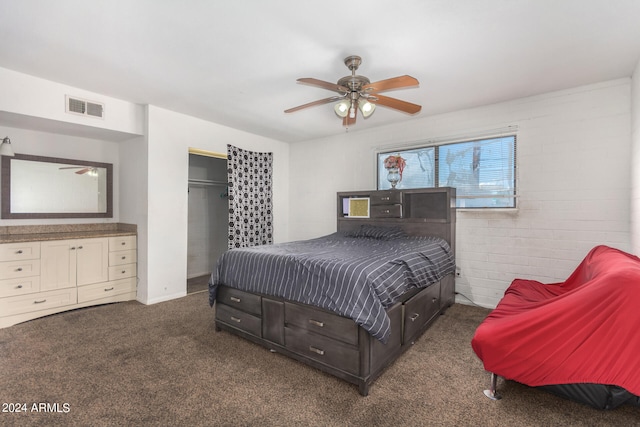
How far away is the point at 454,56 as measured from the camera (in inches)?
98.0

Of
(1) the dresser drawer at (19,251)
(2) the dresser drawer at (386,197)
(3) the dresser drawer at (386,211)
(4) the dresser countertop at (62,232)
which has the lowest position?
(1) the dresser drawer at (19,251)

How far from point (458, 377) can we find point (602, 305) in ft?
3.37

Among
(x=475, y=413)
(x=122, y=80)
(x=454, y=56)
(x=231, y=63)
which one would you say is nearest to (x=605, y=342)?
(x=475, y=413)

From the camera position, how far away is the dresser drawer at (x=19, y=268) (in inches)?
119

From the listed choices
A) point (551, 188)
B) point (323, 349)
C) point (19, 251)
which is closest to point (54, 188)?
point (19, 251)

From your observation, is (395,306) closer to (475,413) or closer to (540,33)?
(475,413)

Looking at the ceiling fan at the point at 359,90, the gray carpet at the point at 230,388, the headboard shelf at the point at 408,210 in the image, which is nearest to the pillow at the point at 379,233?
the headboard shelf at the point at 408,210

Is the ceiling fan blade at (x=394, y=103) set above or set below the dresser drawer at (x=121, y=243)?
above

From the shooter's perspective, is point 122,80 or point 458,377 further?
point 122,80

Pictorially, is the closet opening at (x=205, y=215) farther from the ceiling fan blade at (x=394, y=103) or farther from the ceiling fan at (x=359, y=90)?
the ceiling fan blade at (x=394, y=103)

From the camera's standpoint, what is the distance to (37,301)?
127 inches

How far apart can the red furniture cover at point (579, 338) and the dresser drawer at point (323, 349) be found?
2.59ft

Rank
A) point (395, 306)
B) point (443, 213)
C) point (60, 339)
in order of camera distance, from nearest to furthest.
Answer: point (395, 306), point (60, 339), point (443, 213)

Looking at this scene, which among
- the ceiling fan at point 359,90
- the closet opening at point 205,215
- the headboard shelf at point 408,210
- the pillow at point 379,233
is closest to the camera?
the ceiling fan at point 359,90
